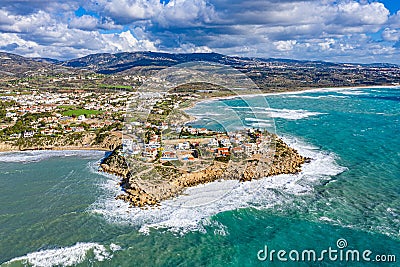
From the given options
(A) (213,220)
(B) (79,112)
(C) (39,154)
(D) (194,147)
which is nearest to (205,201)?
(A) (213,220)

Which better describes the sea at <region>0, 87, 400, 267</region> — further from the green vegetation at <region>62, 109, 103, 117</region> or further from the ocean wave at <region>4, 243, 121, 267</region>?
the green vegetation at <region>62, 109, 103, 117</region>

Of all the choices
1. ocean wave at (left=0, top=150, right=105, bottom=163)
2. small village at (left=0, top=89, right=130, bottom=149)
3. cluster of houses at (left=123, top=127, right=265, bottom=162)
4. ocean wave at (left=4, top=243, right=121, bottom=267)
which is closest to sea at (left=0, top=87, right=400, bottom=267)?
ocean wave at (left=4, top=243, right=121, bottom=267)

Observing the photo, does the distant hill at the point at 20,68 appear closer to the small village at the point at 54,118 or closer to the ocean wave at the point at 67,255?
the small village at the point at 54,118

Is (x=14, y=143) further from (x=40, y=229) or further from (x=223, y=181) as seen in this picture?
(x=223, y=181)

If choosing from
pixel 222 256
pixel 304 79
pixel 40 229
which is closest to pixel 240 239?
pixel 222 256

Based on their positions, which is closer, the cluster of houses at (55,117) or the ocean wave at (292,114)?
the cluster of houses at (55,117)

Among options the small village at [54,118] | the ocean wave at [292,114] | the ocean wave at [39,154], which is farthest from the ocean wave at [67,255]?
the ocean wave at [292,114]
